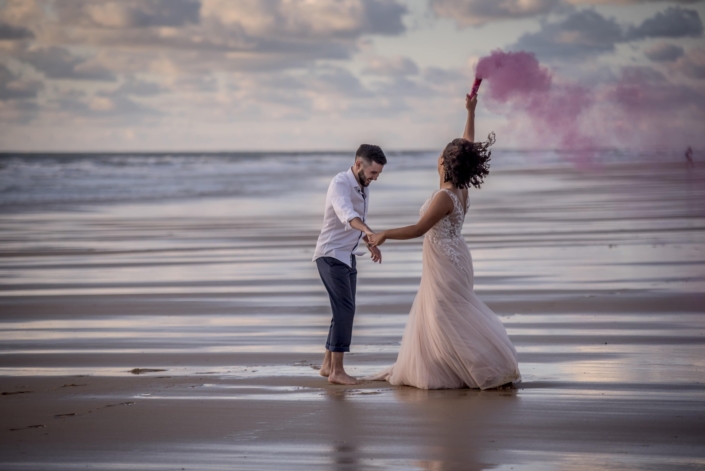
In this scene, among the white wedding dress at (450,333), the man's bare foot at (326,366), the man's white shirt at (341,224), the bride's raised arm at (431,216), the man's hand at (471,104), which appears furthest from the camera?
the man's hand at (471,104)

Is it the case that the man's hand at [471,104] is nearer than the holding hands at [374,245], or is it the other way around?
the holding hands at [374,245]

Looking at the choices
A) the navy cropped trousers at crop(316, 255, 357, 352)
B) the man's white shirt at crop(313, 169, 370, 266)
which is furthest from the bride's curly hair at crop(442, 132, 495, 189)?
the navy cropped trousers at crop(316, 255, 357, 352)

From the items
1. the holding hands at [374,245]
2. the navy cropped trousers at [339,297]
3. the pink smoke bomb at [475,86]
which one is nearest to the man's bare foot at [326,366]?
the navy cropped trousers at [339,297]

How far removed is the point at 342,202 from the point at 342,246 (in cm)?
40

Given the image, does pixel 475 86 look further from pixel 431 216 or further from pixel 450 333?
pixel 450 333

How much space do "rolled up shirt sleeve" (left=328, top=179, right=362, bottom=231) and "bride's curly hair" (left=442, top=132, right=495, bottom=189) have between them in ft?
2.52

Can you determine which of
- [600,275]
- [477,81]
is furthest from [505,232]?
[477,81]

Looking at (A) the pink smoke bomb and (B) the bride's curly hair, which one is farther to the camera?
(A) the pink smoke bomb

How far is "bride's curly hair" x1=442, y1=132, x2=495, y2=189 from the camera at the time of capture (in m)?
7.38

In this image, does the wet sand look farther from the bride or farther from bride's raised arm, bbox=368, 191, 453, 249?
bride's raised arm, bbox=368, 191, 453, 249

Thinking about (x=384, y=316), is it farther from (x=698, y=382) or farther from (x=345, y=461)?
(x=345, y=461)

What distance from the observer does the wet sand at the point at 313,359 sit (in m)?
5.63

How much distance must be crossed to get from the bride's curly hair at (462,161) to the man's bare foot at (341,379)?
170 centimetres

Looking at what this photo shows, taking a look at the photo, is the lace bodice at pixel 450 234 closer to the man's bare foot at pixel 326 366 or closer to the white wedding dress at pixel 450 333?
the white wedding dress at pixel 450 333
